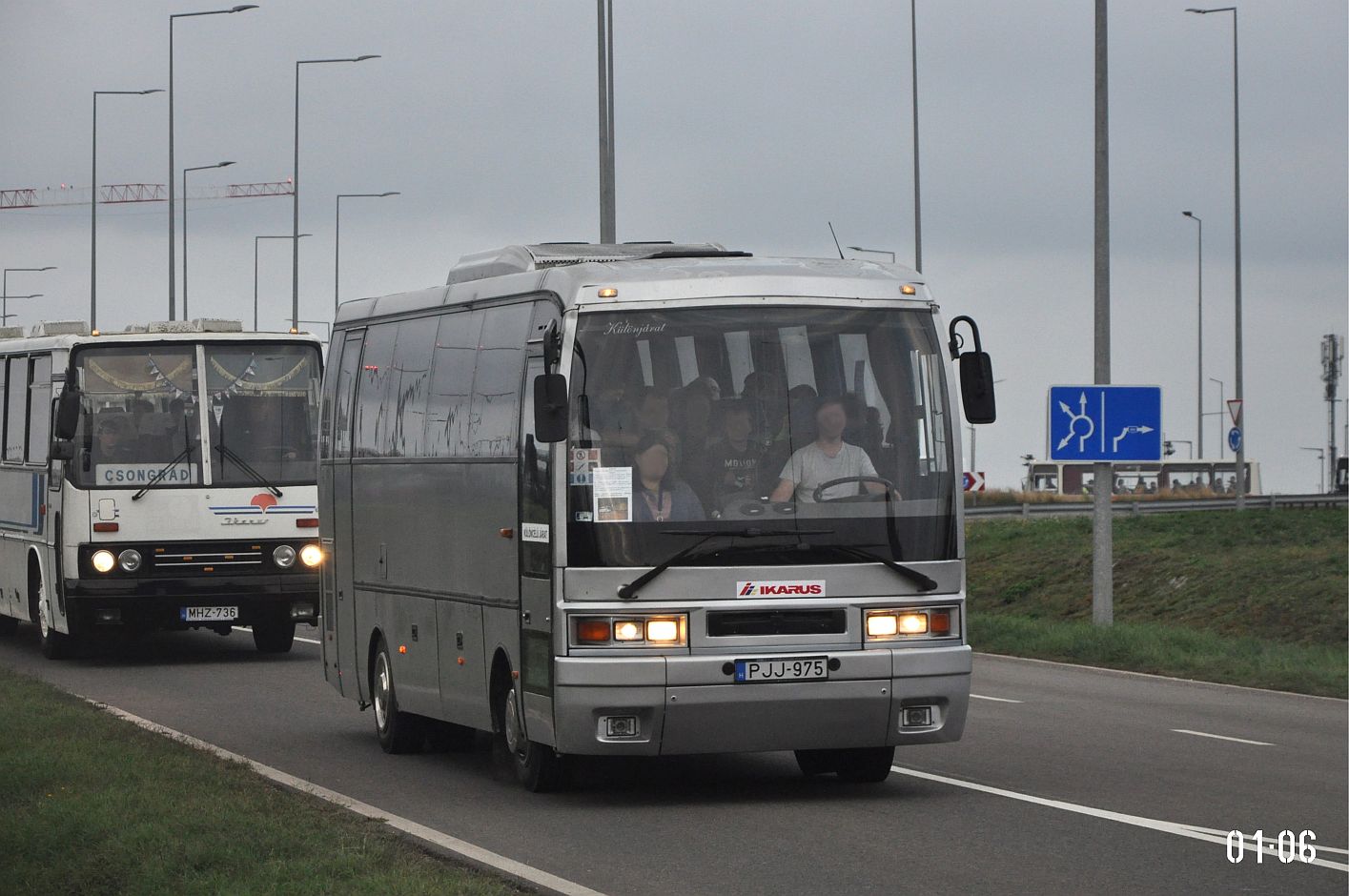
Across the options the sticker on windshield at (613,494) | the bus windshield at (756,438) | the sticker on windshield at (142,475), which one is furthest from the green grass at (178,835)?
the sticker on windshield at (142,475)

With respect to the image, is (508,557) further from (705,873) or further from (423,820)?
(705,873)

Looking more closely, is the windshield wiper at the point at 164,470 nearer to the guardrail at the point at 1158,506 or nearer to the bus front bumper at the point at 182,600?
the bus front bumper at the point at 182,600

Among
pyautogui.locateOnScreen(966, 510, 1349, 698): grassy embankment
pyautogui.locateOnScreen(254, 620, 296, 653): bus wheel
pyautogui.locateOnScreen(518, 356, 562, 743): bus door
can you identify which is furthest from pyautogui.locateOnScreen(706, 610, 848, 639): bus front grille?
pyautogui.locateOnScreen(254, 620, 296, 653): bus wheel

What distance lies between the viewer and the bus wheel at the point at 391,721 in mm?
15375

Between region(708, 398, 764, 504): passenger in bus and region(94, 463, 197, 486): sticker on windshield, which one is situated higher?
region(708, 398, 764, 504): passenger in bus

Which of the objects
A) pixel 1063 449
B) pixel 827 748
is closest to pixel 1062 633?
pixel 1063 449

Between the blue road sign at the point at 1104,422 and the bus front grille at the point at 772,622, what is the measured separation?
14809mm

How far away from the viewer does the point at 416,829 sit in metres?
11.5

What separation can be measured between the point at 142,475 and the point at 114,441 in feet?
1.46

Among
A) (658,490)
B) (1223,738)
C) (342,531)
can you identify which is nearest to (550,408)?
(658,490)

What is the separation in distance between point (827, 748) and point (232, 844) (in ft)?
12.7

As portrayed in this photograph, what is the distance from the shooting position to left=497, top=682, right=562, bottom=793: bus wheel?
12.9 m

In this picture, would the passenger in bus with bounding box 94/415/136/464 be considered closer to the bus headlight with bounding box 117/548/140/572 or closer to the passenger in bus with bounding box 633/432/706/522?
the bus headlight with bounding box 117/548/140/572

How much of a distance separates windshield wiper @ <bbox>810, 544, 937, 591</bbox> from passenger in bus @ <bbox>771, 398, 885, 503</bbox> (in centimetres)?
27
